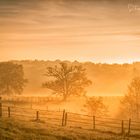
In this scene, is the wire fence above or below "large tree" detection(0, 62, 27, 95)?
below

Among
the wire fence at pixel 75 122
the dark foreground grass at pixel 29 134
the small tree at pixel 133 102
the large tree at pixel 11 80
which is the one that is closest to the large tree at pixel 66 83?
the large tree at pixel 11 80

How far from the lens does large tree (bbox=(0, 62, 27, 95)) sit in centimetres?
12006

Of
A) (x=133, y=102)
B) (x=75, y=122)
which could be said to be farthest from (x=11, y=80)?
(x=75, y=122)

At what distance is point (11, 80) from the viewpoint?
121 metres

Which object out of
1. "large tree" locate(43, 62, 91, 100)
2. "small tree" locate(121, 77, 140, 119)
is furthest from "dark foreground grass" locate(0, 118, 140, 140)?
"large tree" locate(43, 62, 91, 100)

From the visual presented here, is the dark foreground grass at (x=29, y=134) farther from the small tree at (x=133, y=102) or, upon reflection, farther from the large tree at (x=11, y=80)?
the large tree at (x=11, y=80)

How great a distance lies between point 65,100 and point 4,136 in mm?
76386

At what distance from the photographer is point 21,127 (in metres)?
38.7

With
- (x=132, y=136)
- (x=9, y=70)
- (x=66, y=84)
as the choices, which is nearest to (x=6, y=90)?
(x=9, y=70)

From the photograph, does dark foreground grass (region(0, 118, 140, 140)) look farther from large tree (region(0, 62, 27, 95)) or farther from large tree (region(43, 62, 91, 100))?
large tree (region(0, 62, 27, 95))

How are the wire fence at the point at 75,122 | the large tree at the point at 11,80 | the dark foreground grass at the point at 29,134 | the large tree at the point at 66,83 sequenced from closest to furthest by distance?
the dark foreground grass at the point at 29,134 < the wire fence at the point at 75,122 < the large tree at the point at 66,83 < the large tree at the point at 11,80

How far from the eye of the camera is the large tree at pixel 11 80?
12006 centimetres

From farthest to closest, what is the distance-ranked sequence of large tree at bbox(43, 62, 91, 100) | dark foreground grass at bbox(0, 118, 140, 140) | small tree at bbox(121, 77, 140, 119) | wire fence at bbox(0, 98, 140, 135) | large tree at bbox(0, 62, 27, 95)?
large tree at bbox(0, 62, 27, 95)
large tree at bbox(43, 62, 91, 100)
small tree at bbox(121, 77, 140, 119)
wire fence at bbox(0, 98, 140, 135)
dark foreground grass at bbox(0, 118, 140, 140)

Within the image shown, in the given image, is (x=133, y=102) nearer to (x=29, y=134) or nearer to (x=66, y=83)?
(x=66, y=83)
